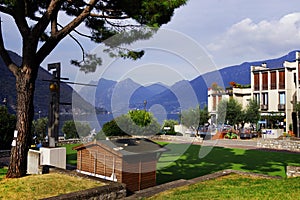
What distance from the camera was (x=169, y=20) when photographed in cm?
955

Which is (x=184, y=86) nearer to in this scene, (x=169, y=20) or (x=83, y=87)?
(x=169, y=20)

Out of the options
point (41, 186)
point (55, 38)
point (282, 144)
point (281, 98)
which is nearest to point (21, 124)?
point (41, 186)

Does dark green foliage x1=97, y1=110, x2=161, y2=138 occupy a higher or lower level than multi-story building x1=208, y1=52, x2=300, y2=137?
lower

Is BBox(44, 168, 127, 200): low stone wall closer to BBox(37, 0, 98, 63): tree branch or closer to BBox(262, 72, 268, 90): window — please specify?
BBox(37, 0, 98, 63): tree branch

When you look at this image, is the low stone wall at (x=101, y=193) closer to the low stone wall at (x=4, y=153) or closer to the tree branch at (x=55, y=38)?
A: the tree branch at (x=55, y=38)

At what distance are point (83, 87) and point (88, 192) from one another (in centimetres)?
558

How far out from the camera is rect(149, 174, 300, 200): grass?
6.24 metres

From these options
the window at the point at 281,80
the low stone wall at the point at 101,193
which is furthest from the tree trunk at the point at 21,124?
the window at the point at 281,80

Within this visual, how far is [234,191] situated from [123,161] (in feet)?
9.22

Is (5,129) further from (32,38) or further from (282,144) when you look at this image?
(282,144)

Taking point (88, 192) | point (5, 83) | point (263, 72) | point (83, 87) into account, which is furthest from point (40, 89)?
point (88, 192)

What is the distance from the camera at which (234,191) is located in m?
6.79

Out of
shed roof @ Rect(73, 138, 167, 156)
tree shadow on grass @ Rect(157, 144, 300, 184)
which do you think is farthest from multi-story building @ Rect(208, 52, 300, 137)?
shed roof @ Rect(73, 138, 167, 156)

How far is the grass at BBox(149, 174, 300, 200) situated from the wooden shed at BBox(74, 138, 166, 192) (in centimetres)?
131
